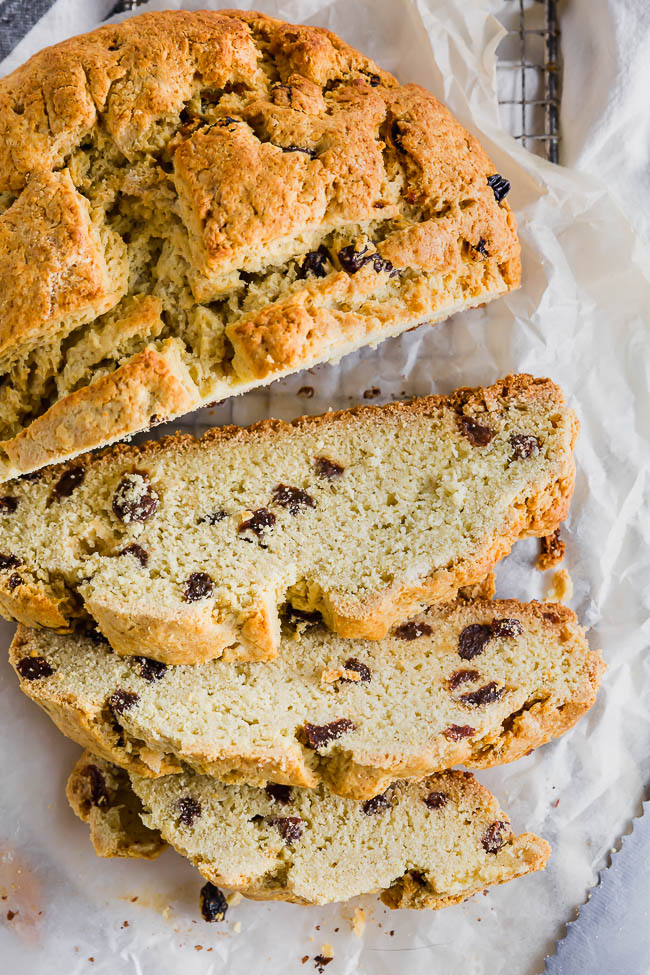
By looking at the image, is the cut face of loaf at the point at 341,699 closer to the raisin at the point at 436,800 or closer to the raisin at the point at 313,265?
the raisin at the point at 436,800

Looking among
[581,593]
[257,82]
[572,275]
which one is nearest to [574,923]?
[581,593]

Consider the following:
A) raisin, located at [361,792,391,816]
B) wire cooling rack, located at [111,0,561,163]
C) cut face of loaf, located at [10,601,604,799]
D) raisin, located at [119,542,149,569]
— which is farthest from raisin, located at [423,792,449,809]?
wire cooling rack, located at [111,0,561,163]

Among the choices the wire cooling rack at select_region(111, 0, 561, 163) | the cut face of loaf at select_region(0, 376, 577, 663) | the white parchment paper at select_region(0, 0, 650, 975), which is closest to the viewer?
the cut face of loaf at select_region(0, 376, 577, 663)

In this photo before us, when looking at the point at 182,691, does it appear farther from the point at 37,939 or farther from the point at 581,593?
the point at 581,593

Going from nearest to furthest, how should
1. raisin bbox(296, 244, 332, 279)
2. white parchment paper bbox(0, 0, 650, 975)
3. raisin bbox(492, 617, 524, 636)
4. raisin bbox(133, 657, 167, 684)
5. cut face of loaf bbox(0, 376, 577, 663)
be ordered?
1. raisin bbox(296, 244, 332, 279)
2. cut face of loaf bbox(0, 376, 577, 663)
3. raisin bbox(133, 657, 167, 684)
4. raisin bbox(492, 617, 524, 636)
5. white parchment paper bbox(0, 0, 650, 975)

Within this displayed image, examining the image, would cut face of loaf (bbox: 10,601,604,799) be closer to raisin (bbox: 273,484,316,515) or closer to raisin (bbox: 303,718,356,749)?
raisin (bbox: 303,718,356,749)
